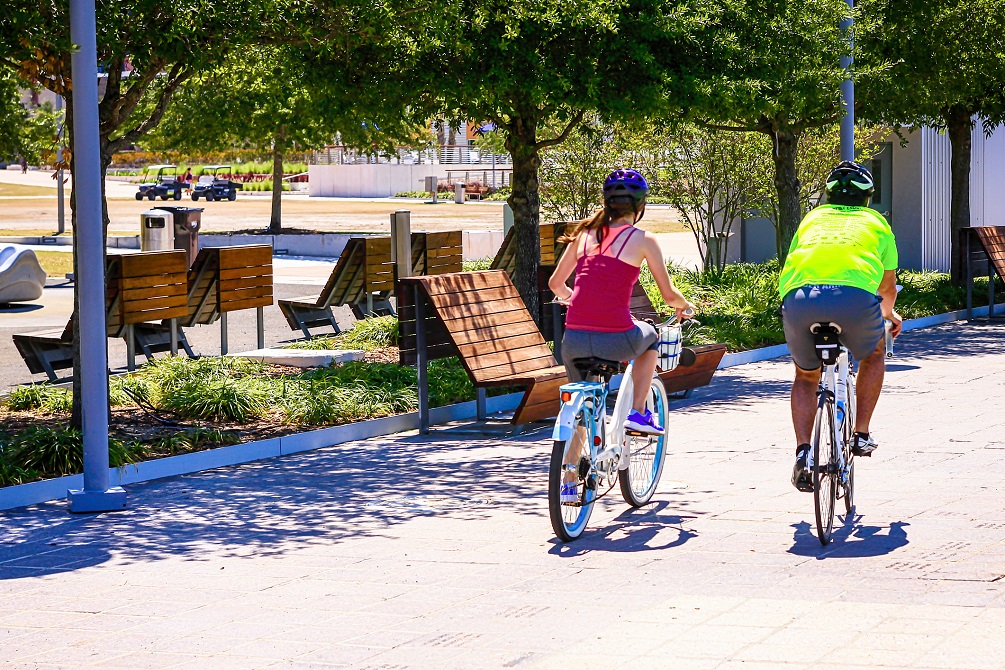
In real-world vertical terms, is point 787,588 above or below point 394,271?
below

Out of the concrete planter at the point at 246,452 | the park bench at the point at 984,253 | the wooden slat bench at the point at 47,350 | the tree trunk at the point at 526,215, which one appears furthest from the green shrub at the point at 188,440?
the park bench at the point at 984,253

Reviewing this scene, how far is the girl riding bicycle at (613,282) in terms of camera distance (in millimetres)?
7191

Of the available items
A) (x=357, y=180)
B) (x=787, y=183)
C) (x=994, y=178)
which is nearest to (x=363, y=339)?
(x=787, y=183)

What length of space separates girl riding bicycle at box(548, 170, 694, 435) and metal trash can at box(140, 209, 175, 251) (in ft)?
41.8

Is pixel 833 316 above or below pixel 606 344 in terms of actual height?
above

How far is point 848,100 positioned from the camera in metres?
15.6

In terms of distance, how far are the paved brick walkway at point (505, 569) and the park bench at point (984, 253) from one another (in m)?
8.29

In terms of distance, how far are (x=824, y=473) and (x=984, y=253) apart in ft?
41.1

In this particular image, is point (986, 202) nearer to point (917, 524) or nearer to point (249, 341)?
point (249, 341)

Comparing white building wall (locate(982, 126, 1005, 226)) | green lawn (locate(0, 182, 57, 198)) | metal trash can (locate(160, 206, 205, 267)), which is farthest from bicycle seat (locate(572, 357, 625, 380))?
green lawn (locate(0, 182, 57, 198))

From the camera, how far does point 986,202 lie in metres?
26.2

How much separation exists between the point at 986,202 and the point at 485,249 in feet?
31.4

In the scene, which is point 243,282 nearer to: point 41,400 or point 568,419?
point 41,400

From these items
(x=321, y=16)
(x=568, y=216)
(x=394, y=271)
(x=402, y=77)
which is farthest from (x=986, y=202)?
(x=321, y=16)
